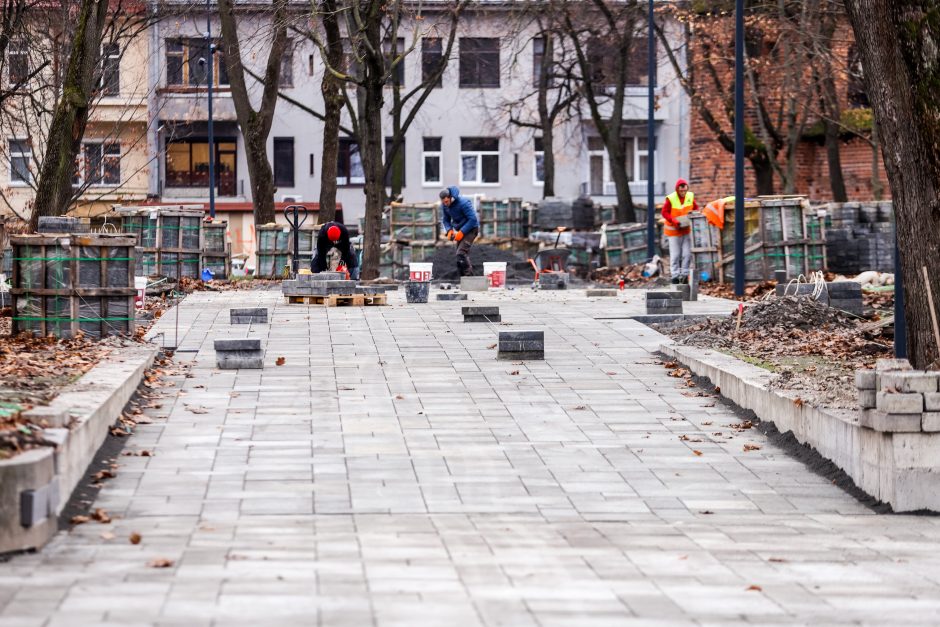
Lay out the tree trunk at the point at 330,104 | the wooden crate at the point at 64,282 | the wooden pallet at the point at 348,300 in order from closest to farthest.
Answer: the wooden crate at the point at 64,282, the wooden pallet at the point at 348,300, the tree trunk at the point at 330,104

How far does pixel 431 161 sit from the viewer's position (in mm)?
60344

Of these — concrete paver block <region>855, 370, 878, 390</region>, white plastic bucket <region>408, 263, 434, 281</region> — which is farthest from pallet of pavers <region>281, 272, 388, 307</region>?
concrete paver block <region>855, 370, 878, 390</region>

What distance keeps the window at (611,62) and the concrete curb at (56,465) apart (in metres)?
36.1

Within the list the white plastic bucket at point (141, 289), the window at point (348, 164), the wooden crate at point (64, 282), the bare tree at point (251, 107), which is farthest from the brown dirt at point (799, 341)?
the window at point (348, 164)

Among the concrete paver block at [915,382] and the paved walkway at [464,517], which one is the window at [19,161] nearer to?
the paved walkway at [464,517]

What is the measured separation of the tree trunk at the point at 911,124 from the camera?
408 inches

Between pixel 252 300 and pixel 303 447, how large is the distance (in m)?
13.7

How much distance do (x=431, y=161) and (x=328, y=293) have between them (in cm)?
3883

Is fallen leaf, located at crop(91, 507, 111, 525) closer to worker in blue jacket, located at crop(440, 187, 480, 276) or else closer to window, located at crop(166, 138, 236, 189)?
worker in blue jacket, located at crop(440, 187, 480, 276)

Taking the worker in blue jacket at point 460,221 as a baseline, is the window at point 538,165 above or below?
above

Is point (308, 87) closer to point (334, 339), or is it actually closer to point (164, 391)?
point (334, 339)

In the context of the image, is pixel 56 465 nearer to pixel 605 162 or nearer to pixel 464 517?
pixel 464 517

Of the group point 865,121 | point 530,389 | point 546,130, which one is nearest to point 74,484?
point 530,389

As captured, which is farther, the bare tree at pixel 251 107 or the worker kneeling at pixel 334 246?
the bare tree at pixel 251 107
